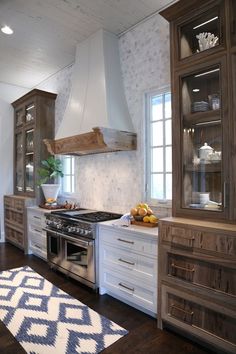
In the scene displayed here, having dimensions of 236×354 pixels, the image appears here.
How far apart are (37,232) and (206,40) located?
350 centimetres

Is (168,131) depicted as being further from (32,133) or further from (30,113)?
(30,113)

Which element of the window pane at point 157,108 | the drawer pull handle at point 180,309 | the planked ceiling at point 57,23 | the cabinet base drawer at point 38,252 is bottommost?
the cabinet base drawer at point 38,252

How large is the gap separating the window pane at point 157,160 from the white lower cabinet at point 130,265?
34.0 inches

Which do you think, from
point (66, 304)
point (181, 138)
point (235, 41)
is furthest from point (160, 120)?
point (66, 304)

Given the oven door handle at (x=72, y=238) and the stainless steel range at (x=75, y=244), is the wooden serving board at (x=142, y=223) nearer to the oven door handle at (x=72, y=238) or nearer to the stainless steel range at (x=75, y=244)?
the stainless steel range at (x=75, y=244)

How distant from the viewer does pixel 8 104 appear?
5301 millimetres

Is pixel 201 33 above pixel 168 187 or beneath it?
above

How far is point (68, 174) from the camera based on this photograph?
4602 millimetres

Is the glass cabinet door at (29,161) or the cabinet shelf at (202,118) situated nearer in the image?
the cabinet shelf at (202,118)

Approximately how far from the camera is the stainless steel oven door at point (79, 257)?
9.37 feet

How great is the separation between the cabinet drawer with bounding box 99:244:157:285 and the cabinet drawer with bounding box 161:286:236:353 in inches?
8.1

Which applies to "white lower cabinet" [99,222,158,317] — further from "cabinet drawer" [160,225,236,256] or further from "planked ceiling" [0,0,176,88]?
"planked ceiling" [0,0,176,88]

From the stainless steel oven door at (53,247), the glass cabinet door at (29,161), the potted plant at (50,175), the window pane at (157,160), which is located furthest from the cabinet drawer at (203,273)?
the glass cabinet door at (29,161)

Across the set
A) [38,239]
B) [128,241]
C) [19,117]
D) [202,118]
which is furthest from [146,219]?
[19,117]
